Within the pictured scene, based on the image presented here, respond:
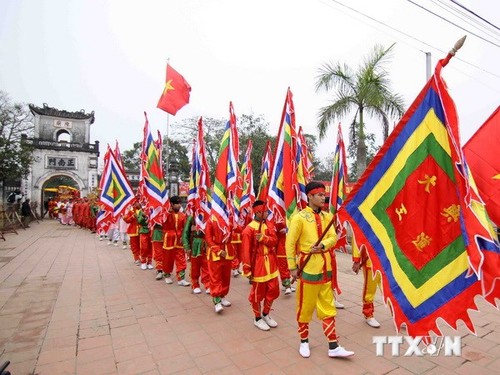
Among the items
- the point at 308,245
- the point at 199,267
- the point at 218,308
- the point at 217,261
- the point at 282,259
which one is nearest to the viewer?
the point at 308,245

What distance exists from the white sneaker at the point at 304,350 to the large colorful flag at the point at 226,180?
1.95 metres

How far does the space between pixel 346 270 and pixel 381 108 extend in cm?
592

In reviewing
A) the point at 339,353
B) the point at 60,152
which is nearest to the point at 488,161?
the point at 339,353

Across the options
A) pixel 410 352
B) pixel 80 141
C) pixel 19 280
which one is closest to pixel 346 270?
pixel 410 352

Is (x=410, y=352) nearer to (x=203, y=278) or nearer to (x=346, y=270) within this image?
(x=203, y=278)

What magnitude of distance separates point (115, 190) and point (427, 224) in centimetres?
747

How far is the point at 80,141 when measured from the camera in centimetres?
3241

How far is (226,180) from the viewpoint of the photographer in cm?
470

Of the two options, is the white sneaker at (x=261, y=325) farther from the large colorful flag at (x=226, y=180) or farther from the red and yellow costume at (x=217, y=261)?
the large colorful flag at (x=226, y=180)

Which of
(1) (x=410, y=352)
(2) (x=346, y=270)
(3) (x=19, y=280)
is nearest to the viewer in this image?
(1) (x=410, y=352)

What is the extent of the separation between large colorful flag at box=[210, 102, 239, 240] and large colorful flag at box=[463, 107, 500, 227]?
2887mm

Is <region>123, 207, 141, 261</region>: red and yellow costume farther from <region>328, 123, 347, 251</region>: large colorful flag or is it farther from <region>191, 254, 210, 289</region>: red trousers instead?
<region>328, 123, 347, 251</region>: large colorful flag

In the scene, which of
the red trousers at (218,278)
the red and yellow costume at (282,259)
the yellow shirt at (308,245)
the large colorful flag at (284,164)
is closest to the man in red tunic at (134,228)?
the red trousers at (218,278)

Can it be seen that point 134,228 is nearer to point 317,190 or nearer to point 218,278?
point 218,278
